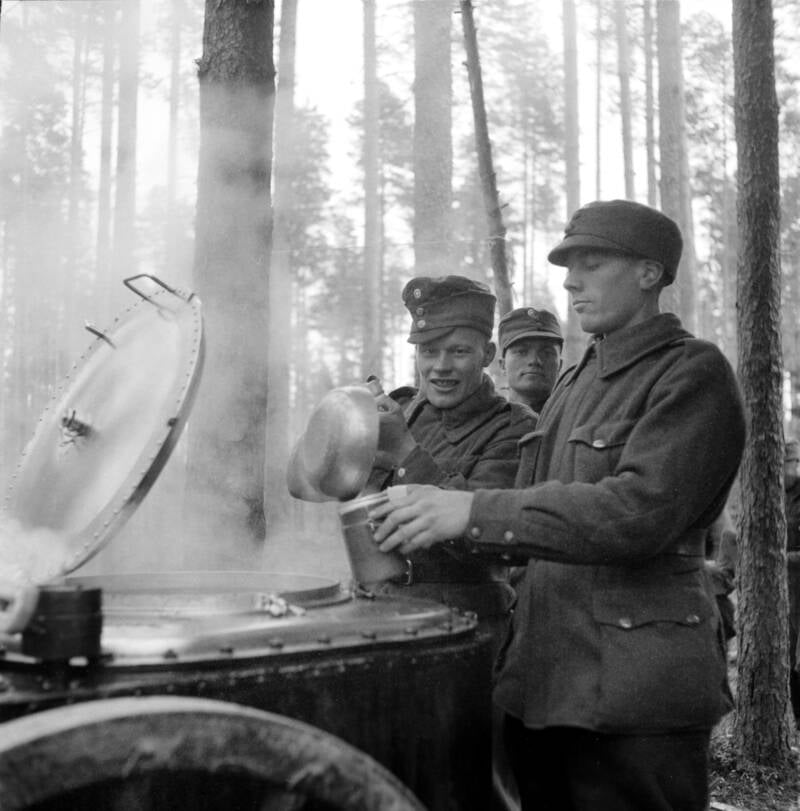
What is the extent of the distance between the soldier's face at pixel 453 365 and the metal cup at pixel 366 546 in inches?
42.6

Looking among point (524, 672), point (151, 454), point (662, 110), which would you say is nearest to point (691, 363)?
point (524, 672)

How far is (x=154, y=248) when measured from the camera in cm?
2686

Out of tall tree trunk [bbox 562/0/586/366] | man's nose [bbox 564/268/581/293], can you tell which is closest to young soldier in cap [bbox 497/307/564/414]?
man's nose [bbox 564/268/581/293]

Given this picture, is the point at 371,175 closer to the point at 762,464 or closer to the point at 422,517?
the point at 762,464

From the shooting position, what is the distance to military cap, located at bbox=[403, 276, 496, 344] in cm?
350

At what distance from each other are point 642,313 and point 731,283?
101ft

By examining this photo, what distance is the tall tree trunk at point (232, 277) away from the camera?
14.0 feet

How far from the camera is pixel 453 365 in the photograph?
3.54 m

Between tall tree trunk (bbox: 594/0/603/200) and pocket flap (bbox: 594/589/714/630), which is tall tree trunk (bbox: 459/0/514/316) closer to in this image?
pocket flap (bbox: 594/589/714/630)

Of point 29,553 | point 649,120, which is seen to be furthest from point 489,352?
point 649,120

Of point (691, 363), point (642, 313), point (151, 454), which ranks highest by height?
point (642, 313)

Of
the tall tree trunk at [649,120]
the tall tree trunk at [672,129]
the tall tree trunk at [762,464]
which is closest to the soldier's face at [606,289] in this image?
the tall tree trunk at [762,464]

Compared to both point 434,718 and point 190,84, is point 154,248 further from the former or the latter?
point 434,718

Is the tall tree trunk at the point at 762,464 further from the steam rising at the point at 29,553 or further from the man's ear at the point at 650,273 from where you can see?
the steam rising at the point at 29,553
